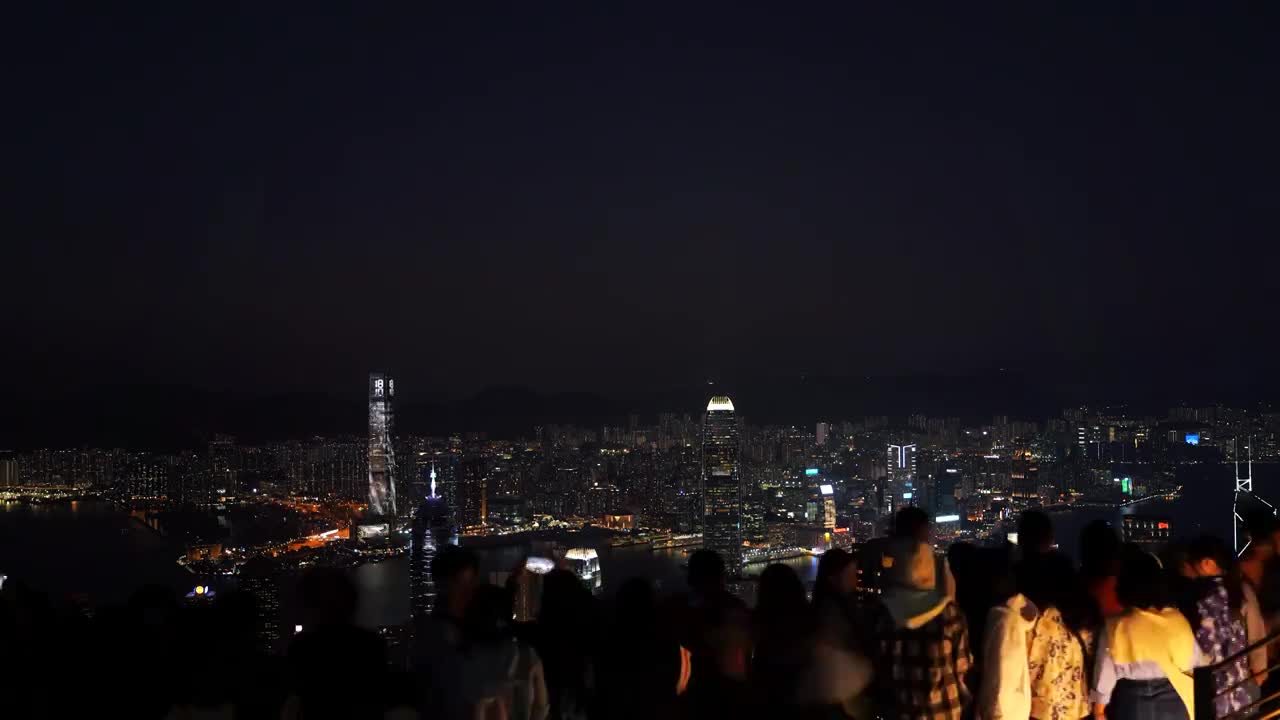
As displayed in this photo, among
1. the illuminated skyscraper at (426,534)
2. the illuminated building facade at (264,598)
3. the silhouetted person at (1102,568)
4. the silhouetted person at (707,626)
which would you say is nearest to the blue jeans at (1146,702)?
the silhouetted person at (1102,568)

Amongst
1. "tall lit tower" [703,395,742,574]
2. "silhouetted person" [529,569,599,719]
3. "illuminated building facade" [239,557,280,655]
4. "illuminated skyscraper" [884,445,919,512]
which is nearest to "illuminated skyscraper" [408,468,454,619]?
"illuminated building facade" [239,557,280,655]

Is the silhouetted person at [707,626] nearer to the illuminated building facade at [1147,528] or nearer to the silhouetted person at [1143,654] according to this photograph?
the silhouetted person at [1143,654]

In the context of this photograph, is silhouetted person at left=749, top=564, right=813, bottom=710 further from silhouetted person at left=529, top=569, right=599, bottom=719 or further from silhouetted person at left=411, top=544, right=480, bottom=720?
silhouetted person at left=411, top=544, right=480, bottom=720

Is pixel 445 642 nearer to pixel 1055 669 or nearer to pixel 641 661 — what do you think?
pixel 641 661

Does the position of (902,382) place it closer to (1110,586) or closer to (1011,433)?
(1011,433)

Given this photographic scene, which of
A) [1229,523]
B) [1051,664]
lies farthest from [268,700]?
[1229,523]

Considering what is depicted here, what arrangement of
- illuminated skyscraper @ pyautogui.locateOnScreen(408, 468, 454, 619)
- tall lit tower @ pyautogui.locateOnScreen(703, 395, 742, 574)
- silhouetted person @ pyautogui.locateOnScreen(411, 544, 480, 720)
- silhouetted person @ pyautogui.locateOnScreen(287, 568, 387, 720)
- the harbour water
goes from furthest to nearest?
1. tall lit tower @ pyautogui.locateOnScreen(703, 395, 742, 574)
2. illuminated skyscraper @ pyautogui.locateOnScreen(408, 468, 454, 619)
3. the harbour water
4. silhouetted person @ pyautogui.locateOnScreen(411, 544, 480, 720)
5. silhouetted person @ pyautogui.locateOnScreen(287, 568, 387, 720)
